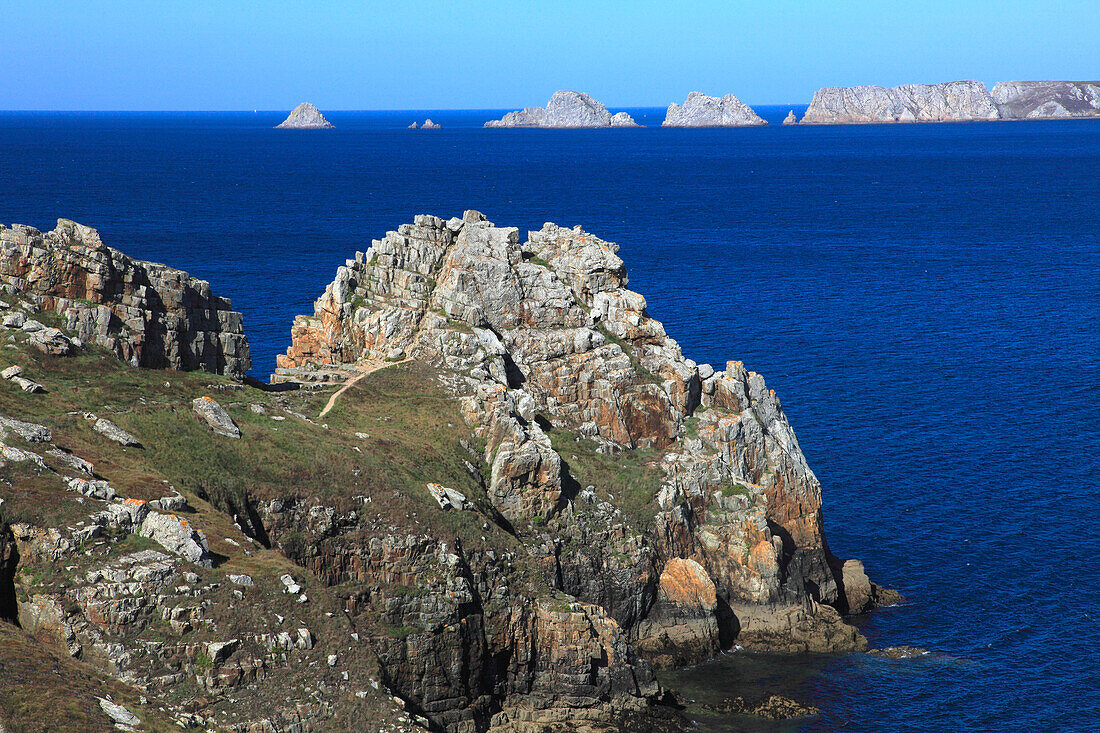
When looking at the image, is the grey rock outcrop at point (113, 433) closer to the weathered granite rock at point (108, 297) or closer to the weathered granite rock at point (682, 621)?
the weathered granite rock at point (108, 297)

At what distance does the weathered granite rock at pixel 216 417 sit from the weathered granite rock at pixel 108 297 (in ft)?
26.1

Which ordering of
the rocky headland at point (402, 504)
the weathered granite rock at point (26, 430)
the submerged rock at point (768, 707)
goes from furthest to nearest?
1. the submerged rock at point (768, 707)
2. the weathered granite rock at point (26, 430)
3. the rocky headland at point (402, 504)

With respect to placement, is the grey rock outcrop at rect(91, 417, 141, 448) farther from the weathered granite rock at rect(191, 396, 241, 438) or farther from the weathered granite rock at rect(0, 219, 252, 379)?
the weathered granite rock at rect(0, 219, 252, 379)

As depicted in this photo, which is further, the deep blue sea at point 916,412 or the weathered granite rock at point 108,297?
the weathered granite rock at point 108,297

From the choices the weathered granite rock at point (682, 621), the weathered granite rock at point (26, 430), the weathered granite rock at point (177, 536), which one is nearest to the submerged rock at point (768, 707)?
the weathered granite rock at point (682, 621)

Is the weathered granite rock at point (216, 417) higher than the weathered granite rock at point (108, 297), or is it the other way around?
the weathered granite rock at point (108, 297)

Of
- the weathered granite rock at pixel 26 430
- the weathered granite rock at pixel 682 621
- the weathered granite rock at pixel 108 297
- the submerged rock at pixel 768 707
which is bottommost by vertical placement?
the submerged rock at pixel 768 707

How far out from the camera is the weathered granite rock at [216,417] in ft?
206

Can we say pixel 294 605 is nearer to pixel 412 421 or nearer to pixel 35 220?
pixel 412 421

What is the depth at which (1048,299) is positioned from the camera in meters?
154

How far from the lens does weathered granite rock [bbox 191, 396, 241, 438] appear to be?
62844 mm

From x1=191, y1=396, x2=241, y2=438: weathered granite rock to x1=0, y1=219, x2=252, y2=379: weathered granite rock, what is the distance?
26.1 ft

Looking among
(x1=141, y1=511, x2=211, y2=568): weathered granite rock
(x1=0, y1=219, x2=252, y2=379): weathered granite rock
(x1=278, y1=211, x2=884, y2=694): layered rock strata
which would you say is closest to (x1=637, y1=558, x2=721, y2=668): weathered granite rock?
(x1=278, y1=211, x2=884, y2=694): layered rock strata

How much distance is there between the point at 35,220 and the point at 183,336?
127968 mm
